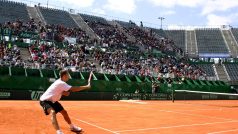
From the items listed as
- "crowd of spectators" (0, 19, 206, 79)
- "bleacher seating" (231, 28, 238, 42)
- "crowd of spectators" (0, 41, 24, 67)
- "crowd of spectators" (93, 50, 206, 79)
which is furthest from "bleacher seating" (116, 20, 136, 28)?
"crowd of spectators" (0, 41, 24, 67)

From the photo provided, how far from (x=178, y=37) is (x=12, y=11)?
37.6m

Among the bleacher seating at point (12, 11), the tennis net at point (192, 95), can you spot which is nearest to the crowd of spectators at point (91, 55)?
the bleacher seating at point (12, 11)

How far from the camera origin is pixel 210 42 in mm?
77625

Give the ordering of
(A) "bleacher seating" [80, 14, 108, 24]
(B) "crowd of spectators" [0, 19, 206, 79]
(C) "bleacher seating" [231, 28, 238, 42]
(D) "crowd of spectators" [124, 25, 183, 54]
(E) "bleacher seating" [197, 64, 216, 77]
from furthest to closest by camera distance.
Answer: (C) "bleacher seating" [231, 28, 238, 42], (A) "bleacher seating" [80, 14, 108, 24], (E) "bleacher seating" [197, 64, 216, 77], (D) "crowd of spectators" [124, 25, 183, 54], (B) "crowd of spectators" [0, 19, 206, 79]

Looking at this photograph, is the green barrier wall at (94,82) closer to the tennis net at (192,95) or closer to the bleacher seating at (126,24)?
the tennis net at (192,95)

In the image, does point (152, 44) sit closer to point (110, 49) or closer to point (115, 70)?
point (110, 49)

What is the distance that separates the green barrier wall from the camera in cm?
3353

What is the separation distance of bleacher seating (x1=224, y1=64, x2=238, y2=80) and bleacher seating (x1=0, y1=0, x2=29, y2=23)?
36.7 meters

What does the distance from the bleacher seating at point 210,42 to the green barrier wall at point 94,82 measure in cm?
2185

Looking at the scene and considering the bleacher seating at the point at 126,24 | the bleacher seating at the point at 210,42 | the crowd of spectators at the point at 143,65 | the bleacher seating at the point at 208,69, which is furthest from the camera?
the bleacher seating at the point at 210,42

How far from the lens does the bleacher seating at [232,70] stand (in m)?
65.8

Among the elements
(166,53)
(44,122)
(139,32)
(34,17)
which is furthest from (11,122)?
(139,32)

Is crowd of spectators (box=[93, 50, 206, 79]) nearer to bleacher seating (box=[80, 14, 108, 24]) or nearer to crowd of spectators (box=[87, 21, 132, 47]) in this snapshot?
crowd of spectators (box=[87, 21, 132, 47])

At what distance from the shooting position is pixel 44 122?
14500 millimetres
